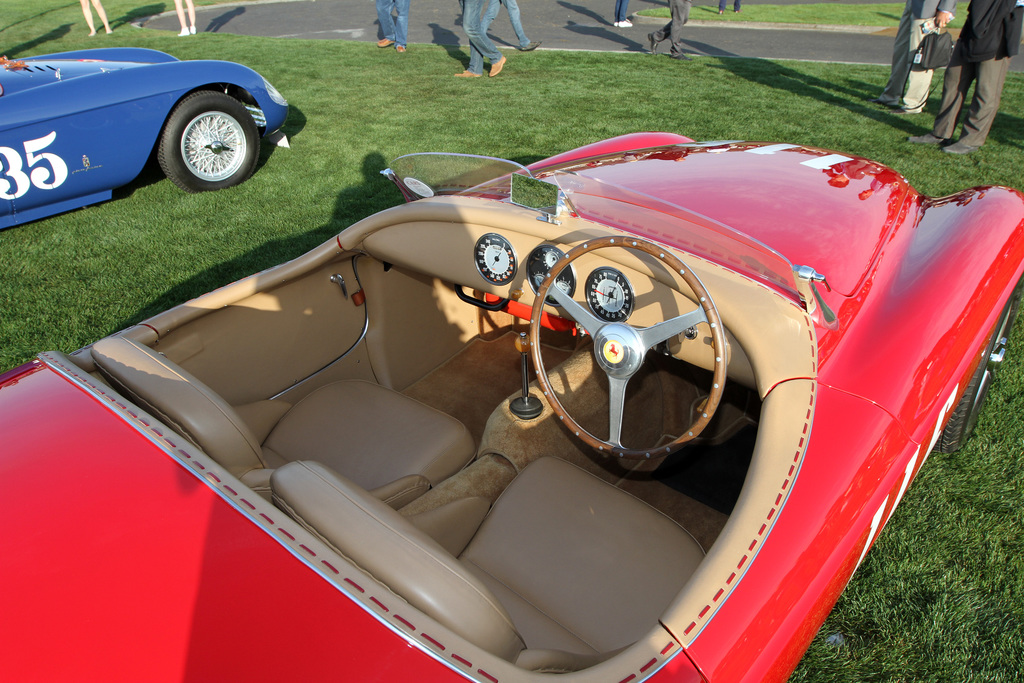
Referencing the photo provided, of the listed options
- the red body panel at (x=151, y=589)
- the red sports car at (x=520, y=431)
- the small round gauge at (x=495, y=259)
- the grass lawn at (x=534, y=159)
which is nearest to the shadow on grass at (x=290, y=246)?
the grass lawn at (x=534, y=159)

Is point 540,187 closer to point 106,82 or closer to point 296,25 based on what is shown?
point 106,82

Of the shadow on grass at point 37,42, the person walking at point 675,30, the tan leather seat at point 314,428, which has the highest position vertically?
the person walking at point 675,30

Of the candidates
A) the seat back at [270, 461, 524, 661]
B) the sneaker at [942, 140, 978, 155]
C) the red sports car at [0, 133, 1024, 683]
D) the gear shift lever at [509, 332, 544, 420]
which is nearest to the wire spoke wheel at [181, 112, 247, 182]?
the red sports car at [0, 133, 1024, 683]

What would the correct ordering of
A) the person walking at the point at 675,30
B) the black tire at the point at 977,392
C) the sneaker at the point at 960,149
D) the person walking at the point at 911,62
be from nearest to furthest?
1. the black tire at the point at 977,392
2. the sneaker at the point at 960,149
3. the person walking at the point at 911,62
4. the person walking at the point at 675,30

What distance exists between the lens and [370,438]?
8.52 feet

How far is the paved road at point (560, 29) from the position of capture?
1112 cm

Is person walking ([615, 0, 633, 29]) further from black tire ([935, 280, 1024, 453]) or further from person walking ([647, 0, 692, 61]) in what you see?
black tire ([935, 280, 1024, 453])

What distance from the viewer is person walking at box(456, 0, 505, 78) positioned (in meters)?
8.46

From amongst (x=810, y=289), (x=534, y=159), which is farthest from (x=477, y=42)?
(x=810, y=289)

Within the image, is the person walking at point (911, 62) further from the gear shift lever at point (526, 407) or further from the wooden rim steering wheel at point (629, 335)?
the wooden rim steering wheel at point (629, 335)

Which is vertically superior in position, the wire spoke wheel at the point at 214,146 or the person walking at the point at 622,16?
the person walking at the point at 622,16

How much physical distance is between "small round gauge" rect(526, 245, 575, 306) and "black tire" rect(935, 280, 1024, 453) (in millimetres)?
1677

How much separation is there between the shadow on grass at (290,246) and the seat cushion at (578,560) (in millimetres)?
3055

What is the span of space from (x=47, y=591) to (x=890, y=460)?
6.69 ft
